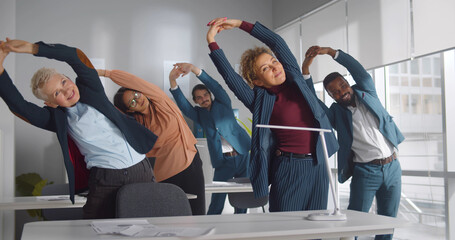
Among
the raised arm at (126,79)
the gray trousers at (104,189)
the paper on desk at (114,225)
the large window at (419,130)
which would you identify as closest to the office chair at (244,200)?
the large window at (419,130)

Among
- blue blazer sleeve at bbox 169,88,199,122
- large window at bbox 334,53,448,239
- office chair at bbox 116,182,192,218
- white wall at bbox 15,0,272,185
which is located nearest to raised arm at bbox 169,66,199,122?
blue blazer sleeve at bbox 169,88,199,122

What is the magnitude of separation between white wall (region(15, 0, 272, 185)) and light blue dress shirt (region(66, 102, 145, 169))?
3.46 metres

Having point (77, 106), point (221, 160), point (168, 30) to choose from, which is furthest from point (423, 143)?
point (168, 30)

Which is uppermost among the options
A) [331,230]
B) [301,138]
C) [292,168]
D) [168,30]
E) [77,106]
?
[168,30]

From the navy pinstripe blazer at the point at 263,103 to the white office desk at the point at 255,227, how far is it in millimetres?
554

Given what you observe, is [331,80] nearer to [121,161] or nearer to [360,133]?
[360,133]

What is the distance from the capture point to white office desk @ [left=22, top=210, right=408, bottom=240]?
70.0 inches

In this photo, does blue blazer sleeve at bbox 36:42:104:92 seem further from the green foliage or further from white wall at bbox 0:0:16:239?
the green foliage

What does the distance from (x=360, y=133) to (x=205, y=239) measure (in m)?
2.64

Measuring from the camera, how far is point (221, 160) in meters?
5.25

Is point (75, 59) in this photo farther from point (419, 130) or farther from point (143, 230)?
point (419, 130)

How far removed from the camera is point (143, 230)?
1.82 metres

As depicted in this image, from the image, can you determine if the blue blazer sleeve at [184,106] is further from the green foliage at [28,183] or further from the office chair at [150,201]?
the office chair at [150,201]

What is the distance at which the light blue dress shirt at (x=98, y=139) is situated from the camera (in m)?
2.55
